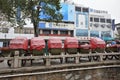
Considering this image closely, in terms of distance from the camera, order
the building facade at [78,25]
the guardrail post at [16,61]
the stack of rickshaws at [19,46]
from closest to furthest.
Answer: the guardrail post at [16,61], the stack of rickshaws at [19,46], the building facade at [78,25]

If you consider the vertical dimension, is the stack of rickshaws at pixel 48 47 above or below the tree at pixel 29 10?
below

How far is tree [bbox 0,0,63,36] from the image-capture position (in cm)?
1914

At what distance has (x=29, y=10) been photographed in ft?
65.1

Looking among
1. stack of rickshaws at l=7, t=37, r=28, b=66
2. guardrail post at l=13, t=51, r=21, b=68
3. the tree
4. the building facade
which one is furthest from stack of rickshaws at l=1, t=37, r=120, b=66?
the building facade

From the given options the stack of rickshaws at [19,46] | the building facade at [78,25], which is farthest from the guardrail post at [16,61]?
the building facade at [78,25]

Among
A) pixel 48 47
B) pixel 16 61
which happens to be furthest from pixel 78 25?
pixel 16 61

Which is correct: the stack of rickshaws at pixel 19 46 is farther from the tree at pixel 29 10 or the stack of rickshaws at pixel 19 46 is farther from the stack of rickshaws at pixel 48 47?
the tree at pixel 29 10

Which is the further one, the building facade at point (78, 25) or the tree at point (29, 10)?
the building facade at point (78, 25)

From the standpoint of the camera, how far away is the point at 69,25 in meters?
55.2

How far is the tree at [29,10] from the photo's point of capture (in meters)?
19.1

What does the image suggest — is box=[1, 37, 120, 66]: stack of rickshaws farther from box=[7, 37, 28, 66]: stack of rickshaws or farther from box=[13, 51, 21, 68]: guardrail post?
box=[13, 51, 21, 68]: guardrail post

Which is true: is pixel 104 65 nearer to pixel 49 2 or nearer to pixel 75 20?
pixel 49 2

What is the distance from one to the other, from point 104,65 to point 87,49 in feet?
5.50

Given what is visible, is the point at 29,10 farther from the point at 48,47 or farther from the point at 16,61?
the point at 16,61
